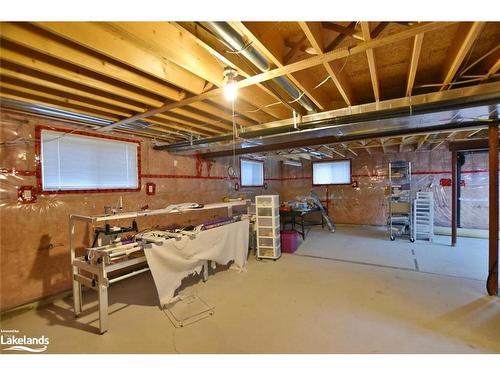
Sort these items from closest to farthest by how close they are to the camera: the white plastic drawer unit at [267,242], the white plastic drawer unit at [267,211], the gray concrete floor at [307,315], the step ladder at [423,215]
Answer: the gray concrete floor at [307,315] → the white plastic drawer unit at [267,211] → the white plastic drawer unit at [267,242] → the step ladder at [423,215]

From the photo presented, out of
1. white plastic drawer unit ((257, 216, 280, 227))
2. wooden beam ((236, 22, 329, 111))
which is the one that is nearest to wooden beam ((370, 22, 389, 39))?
wooden beam ((236, 22, 329, 111))

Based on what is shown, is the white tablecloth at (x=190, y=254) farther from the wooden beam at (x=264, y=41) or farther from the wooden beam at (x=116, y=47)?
the wooden beam at (x=264, y=41)

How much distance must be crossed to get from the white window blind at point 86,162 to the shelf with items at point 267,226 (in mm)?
2230

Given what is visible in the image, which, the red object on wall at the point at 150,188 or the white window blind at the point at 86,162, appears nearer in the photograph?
the white window blind at the point at 86,162

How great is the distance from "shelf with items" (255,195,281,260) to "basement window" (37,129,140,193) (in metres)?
2.21

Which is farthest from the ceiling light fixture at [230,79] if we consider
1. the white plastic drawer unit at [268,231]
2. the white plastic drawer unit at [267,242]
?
the white plastic drawer unit at [267,242]

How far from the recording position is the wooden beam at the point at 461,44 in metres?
1.30

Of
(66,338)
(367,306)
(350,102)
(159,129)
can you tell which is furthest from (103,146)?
(367,306)

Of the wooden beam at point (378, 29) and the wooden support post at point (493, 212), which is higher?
the wooden beam at point (378, 29)

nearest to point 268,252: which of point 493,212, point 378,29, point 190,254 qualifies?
point 190,254

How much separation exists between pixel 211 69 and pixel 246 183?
4974 mm

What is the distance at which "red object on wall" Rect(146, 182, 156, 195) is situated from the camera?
3.94 metres

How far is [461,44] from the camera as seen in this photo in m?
1.47
